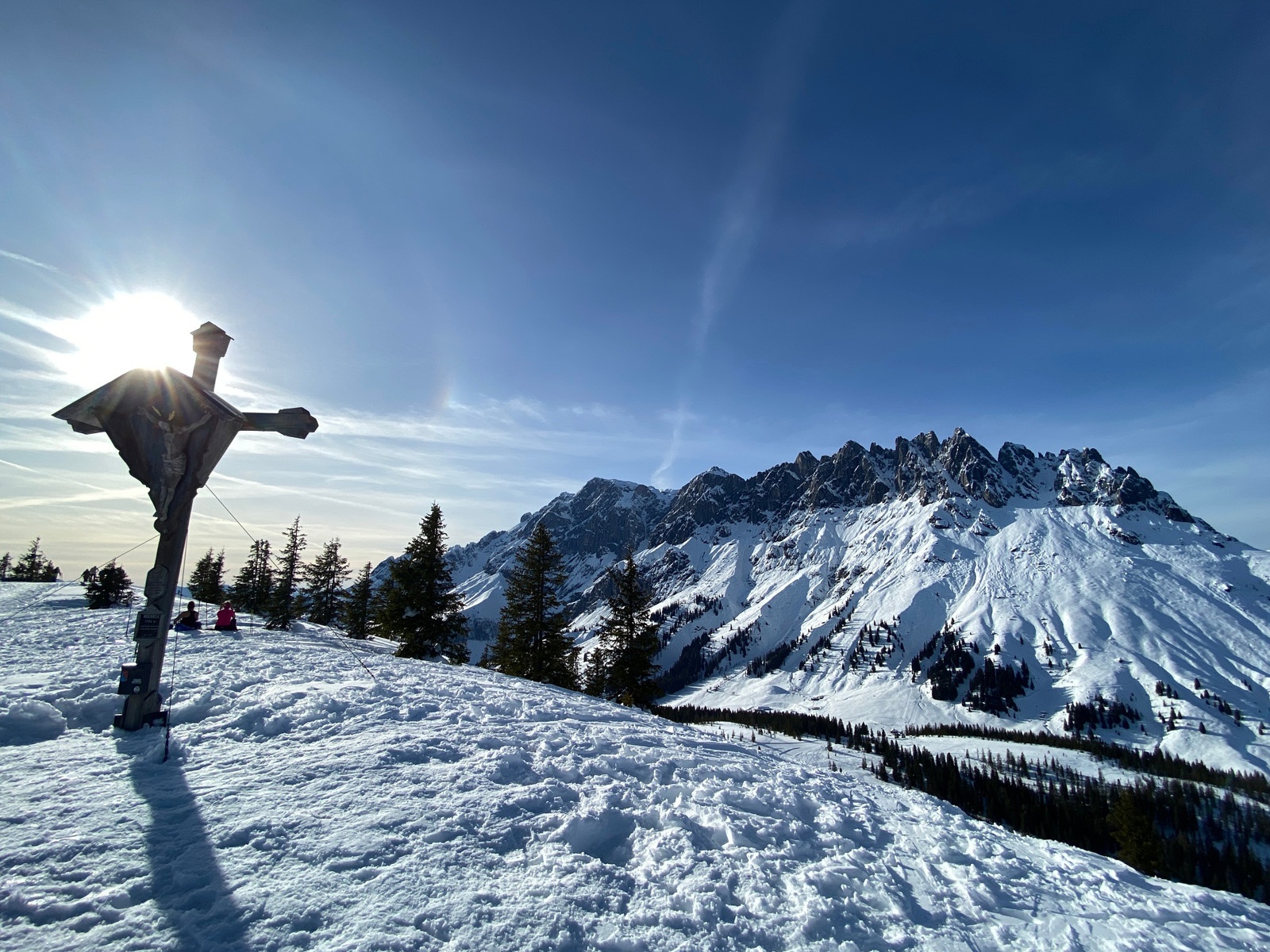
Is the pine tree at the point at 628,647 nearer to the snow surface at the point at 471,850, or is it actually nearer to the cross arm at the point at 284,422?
the cross arm at the point at 284,422

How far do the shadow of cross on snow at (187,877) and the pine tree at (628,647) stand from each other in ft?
85.8

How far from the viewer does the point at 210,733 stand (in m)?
7.66

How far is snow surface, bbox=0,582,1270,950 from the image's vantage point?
4055 millimetres

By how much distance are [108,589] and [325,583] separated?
17.4 m

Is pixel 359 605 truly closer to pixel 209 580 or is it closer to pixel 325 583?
pixel 325 583

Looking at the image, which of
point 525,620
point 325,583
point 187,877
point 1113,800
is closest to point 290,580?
point 325,583

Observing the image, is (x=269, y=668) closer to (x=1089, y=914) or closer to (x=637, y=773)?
(x=637, y=773)

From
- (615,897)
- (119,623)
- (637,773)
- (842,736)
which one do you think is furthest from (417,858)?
(842,736)

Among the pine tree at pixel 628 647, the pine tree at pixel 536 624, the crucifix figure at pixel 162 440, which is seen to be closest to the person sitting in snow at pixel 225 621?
the crucifix figure at pixel 162 440

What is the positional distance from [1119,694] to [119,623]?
882 ft

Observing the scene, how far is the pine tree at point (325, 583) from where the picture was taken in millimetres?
43406

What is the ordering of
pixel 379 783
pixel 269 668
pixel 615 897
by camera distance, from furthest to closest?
1. pixel 269 668
2. pixel 379 783
3. pixel 615 897

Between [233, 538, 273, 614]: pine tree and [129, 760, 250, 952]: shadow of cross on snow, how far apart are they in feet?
175

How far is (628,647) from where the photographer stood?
32.4m
